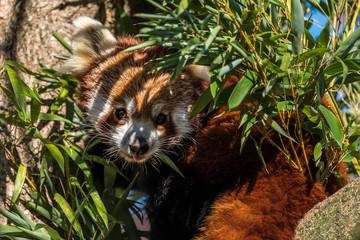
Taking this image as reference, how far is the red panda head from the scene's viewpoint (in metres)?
2.20

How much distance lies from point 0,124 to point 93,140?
49 cm

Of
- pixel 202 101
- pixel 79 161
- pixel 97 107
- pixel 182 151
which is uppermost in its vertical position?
pixel 202 101

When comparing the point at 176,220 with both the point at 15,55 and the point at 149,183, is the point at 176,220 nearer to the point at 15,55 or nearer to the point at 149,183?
the point at 149,183

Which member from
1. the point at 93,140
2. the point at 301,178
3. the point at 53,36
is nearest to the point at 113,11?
the point at 53,36

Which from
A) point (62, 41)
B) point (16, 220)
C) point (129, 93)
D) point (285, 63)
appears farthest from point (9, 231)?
point (285, 63)

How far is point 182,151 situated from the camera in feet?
7.41

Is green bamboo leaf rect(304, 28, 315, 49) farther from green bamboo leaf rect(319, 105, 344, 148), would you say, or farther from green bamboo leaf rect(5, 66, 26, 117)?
green bamboo leaf rect(5, 66, 26, 117)

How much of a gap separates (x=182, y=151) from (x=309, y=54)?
93cm

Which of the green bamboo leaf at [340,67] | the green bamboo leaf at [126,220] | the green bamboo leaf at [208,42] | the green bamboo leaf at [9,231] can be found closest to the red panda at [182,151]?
the green bamboo leaf at [126,220]

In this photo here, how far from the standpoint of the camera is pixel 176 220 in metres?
2.28

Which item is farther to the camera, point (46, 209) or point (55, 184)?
point (55, 184)

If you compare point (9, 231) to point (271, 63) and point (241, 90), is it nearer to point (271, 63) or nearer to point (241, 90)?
point (241, 90)

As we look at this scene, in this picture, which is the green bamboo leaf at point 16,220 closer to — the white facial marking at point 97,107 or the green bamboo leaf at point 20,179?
the green bamboo leaf at point 20,179

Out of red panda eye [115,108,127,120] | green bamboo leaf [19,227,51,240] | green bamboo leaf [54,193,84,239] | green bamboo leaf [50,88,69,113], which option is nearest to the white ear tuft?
red panda eye [115,108,127,120]
